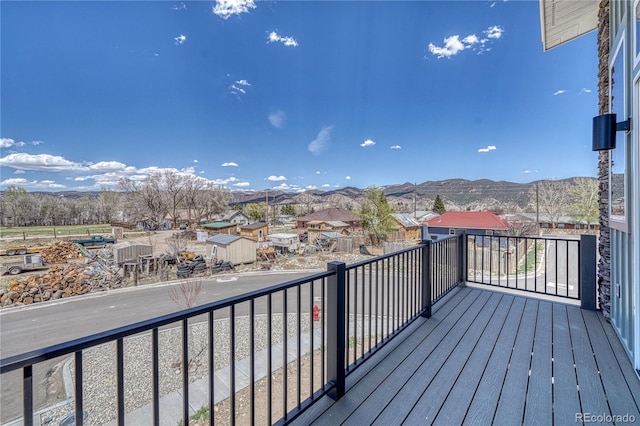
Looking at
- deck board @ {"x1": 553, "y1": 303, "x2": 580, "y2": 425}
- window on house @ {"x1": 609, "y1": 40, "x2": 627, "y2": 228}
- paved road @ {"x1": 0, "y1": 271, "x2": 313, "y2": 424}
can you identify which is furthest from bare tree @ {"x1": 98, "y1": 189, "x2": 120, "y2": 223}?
window on house @ {"x1": 609, "y1": 40, "x2": 627, "y2": 228}

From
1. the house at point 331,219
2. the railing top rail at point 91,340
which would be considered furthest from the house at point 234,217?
the railing top rail at point 91,340

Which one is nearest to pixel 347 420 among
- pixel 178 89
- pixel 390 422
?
pixel 390 422

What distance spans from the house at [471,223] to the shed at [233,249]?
11.3 metres

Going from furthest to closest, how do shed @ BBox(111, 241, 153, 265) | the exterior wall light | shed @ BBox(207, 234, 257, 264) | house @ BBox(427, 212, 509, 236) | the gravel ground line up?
house @ BBox(427, 212, 509, 236), shed @ BBox(207, 234, 257, 264), shed @ BBox(111, 241, 153, 265), the gravel ground, the exterior wall light

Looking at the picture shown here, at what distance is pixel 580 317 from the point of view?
9.30 feet

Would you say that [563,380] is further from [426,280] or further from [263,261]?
[263,261]

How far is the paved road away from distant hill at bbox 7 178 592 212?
13782mm

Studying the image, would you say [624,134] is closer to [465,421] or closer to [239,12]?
[465,421]

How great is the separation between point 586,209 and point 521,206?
7.27 m

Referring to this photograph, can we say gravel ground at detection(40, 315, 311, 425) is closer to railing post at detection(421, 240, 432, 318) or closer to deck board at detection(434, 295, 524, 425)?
railing post at detection(421, 240, 432, 318)

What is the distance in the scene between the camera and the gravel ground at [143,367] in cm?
411

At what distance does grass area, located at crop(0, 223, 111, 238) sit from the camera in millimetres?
17484

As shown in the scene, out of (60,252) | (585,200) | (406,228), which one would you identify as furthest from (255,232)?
(585,200)

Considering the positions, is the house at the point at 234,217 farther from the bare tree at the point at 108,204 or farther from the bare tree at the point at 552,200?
the bare tree at the point at 552,200
